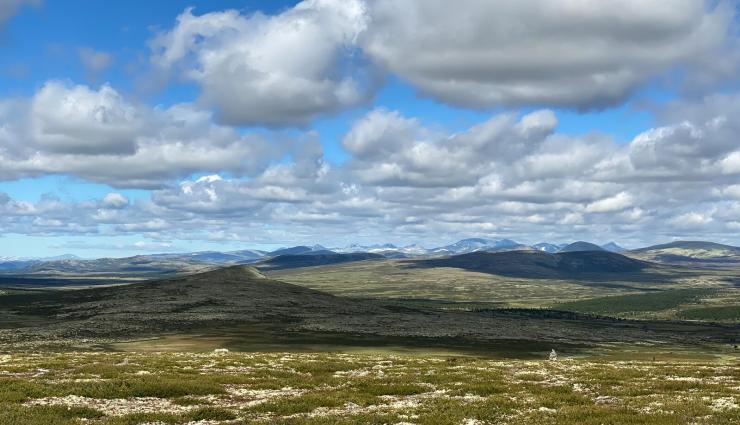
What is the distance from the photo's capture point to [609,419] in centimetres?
2483

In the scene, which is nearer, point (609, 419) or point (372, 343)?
point (609, 419)

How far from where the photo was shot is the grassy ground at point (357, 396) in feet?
83.9

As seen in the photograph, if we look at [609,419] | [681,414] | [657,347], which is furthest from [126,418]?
[657,347]

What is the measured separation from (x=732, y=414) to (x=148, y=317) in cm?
16886

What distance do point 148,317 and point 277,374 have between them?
14231cm

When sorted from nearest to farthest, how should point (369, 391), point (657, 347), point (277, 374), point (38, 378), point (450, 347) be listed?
point (369, 391) → point (38, 378) → point (277, 374) → point (450, 347) → point (657, 347)

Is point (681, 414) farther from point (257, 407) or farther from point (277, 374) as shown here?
point (277, 374)

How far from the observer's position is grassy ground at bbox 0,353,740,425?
25.6 m

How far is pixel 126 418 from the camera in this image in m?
25.3

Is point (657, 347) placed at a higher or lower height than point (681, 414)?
lower

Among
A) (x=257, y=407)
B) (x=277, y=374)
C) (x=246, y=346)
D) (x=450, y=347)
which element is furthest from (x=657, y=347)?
(x=257, y=407)

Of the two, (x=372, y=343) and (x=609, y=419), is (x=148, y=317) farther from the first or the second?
(x=609, y=419)

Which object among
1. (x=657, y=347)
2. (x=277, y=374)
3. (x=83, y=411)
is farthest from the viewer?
(x=657, y=347)

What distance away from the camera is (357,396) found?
32469mm
